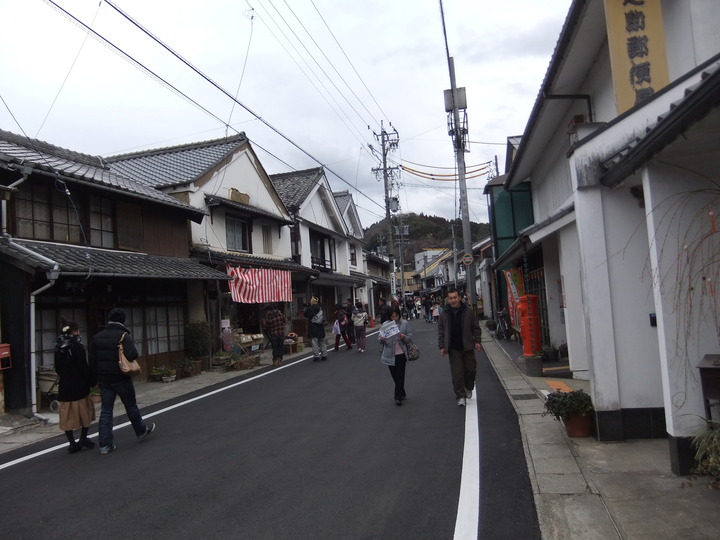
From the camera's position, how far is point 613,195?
5.88 metres

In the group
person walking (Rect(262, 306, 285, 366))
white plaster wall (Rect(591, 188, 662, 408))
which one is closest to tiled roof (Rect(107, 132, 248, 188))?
person walking (Rect(262, 306, 285, 366))

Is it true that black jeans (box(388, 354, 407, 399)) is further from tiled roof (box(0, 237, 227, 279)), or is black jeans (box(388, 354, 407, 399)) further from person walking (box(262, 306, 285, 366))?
person walking (box(262, 306, 285, 366))

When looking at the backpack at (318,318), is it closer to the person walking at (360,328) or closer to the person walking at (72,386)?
the person walking at (360,328)

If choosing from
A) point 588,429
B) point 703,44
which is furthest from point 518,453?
point 703,44

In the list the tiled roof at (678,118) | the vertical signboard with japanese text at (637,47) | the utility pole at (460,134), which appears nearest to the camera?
the tiled roof at (678,118)

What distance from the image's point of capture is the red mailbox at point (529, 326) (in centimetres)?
1123

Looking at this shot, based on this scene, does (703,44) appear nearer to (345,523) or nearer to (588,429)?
(588,429)

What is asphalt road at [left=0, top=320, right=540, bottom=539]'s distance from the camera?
167 inches

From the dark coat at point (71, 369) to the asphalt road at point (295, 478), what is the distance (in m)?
0.80

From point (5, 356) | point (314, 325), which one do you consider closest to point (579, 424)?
point (5, 356)

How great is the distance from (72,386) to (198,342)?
7.88m

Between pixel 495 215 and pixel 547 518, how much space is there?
616 inches

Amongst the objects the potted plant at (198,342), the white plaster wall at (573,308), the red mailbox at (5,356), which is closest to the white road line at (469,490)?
the white plaster wall at (573,308)

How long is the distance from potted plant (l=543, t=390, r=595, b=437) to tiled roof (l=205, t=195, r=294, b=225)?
541 inches
